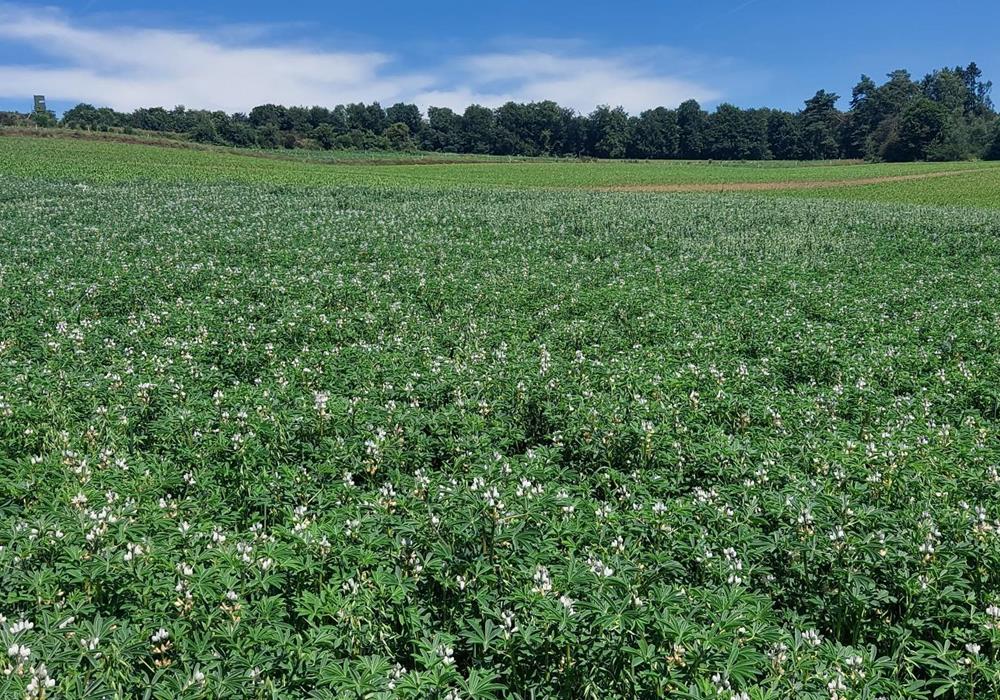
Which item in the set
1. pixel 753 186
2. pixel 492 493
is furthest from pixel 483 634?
pixel 753 186

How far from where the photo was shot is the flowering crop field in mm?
3342

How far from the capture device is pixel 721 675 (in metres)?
3.12

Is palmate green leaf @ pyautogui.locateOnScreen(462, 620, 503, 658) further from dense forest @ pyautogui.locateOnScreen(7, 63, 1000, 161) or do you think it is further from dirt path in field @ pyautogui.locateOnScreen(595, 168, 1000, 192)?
dense forest @ pyautogui.locateOnScreen(7, 63, 1000, 161)

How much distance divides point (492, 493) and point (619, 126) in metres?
158

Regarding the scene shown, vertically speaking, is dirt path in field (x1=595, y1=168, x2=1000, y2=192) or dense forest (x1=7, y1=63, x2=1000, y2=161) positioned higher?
dense forest (x1=7, y1=63, x2=1000, y2=161)

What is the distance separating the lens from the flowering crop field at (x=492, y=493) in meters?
3.34

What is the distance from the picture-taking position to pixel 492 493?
15.1ft

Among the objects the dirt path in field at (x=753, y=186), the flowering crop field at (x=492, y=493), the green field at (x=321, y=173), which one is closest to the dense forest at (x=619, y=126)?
the green field at (x=321, y=173)

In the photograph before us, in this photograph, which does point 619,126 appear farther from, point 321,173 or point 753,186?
point 321,173

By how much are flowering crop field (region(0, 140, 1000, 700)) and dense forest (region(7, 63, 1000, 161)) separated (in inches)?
4909

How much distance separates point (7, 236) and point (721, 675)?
76.6ft

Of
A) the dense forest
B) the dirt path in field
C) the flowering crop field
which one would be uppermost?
the dense forest

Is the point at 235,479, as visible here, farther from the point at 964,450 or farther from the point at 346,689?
the point at 964,450

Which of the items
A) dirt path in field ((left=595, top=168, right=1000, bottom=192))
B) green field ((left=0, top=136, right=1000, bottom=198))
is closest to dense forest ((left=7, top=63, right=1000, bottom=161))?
green field ((left=0, top=136, right=1000, bottom=198))
